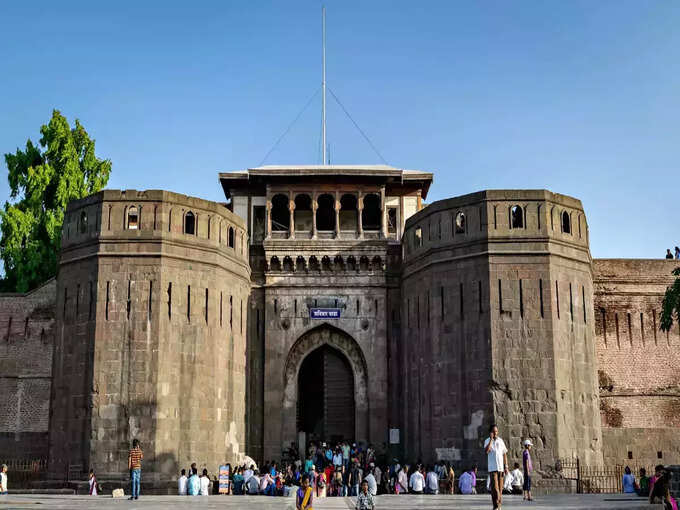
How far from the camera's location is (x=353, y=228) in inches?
1289

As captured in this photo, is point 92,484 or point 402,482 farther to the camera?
point 402,482

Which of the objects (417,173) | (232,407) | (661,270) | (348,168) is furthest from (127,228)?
(661,270)

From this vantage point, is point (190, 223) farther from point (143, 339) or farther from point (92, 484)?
point (92, 484)

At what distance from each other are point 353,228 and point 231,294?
6446mm

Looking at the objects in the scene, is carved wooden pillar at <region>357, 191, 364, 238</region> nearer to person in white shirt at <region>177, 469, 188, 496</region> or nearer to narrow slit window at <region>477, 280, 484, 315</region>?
narrow slit window at <region>477, 280, 484, 315</region>

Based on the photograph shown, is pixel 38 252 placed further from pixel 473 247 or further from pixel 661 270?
pixel 661 270

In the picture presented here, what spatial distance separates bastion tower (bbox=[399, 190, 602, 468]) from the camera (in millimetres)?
24875

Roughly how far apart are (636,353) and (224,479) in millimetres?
14881

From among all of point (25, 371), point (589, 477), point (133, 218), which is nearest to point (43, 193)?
point (25, 371)

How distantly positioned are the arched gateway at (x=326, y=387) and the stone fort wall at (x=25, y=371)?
8502mm

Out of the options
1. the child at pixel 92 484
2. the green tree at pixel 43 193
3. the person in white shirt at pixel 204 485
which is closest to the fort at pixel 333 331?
the child at pixel 92 484

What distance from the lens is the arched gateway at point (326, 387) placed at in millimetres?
30375

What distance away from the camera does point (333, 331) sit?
30953mm

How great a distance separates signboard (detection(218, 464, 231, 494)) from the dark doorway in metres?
5.58
